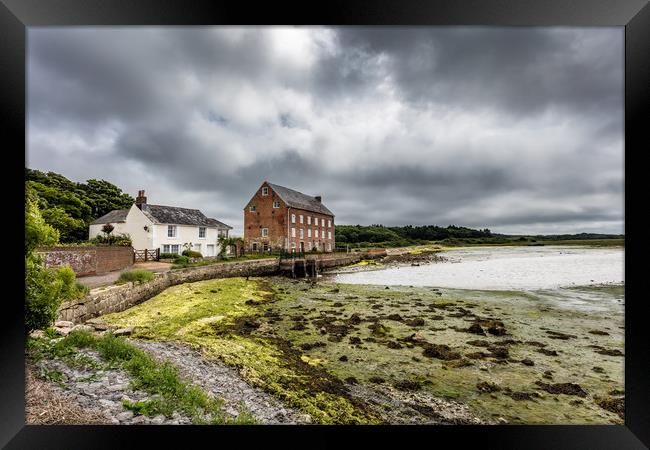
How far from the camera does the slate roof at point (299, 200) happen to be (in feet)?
89.2

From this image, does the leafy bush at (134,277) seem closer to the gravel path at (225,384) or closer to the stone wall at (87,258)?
the stone wall at (87,258)

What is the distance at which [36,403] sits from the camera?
8.60ft

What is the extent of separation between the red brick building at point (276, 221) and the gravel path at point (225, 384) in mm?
20882

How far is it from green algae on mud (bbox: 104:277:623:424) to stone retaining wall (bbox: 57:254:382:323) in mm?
387

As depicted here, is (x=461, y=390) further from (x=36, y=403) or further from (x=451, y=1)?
(x=36, y=403)

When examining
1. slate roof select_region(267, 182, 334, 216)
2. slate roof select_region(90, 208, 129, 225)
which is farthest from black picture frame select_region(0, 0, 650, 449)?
slate roof select_region(267, 182, 334, 216)

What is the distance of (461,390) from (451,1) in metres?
5.12

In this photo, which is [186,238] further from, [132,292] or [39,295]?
[39,295]

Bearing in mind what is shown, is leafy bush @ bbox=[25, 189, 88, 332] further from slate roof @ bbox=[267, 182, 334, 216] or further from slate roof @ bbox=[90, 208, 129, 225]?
slate roof @ bbox=[267, 182, 334, 216]

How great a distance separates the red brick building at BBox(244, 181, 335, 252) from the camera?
2628cm

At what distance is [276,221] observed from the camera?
26.5 m

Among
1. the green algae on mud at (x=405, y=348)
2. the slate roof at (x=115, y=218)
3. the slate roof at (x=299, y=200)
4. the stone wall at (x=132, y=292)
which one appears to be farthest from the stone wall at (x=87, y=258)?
the slate roof at (x=299, y=200)

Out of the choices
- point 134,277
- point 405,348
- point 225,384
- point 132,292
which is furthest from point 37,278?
point 405,348

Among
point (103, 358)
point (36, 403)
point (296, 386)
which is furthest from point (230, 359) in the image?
point (36, 403)
